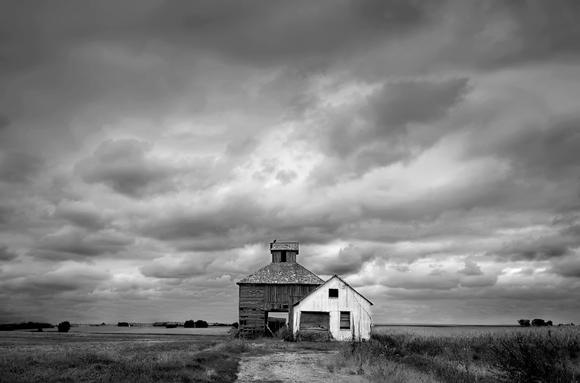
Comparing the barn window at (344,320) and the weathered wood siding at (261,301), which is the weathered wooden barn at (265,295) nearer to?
the weathered wood siding at (261,301)

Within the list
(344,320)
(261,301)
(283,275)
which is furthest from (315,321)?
(283,275)

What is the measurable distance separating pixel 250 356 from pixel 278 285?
22.5 metres

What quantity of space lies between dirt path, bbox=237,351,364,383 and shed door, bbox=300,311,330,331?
18.5 metres

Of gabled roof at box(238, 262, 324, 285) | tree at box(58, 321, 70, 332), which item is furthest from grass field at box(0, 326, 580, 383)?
tree at box(58, 321, 70, 332)

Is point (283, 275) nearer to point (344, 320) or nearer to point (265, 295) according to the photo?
point (265, 295)

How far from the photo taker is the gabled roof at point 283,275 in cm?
5109

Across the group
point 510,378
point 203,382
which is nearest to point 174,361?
point 203,382

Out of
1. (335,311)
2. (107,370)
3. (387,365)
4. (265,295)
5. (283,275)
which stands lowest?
(387,365)

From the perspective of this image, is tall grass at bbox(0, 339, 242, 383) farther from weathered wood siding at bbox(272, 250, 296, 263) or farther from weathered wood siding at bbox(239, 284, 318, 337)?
weathered wood siding at bbox(272, 250, 296, 263)

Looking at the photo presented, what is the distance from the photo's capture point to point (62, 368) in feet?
61.0

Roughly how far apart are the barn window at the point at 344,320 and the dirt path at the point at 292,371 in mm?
19004

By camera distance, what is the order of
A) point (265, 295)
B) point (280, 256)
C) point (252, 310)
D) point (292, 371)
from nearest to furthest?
1. point (292, 371)
2. point (252, 310)
3. point (265, 295)
4. point (280, 256)

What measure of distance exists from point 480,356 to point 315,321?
799 inches

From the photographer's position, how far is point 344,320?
45.9 meters
